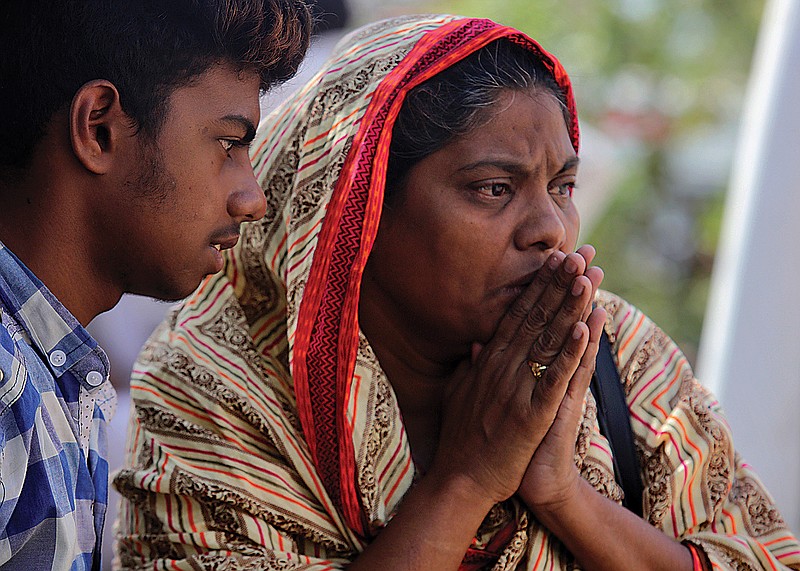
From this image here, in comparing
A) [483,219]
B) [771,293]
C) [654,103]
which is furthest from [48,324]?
[654,103]

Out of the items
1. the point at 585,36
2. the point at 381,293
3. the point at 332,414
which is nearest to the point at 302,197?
the point at 381,293

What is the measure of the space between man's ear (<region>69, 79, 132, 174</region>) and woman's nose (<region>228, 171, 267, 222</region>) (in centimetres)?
23

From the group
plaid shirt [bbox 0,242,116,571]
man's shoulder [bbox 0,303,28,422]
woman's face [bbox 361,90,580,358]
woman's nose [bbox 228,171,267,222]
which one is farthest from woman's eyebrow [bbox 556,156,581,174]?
man's shoulder [bbox 0,303,28,422]

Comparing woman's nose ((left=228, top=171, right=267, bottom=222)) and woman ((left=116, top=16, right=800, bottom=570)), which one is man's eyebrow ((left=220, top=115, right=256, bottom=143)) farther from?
woman ((left=116, top=16, right=800, bottom=570))

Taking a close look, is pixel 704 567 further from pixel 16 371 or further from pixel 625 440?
pixel 16 371

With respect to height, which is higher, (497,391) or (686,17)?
(686,17)

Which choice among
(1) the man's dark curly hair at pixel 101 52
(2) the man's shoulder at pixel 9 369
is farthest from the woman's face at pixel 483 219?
(2) the man's shoulder at pixel 9 369

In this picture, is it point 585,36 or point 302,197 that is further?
point 585,36

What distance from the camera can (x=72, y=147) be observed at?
69.2 inches

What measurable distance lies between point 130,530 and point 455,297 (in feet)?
3.15

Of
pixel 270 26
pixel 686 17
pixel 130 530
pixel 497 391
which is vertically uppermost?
pixel 686 17

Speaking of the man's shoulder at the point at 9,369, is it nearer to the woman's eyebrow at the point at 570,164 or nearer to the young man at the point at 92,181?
the young man at the point at 92,181

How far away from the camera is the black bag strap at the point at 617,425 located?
7.89 feet

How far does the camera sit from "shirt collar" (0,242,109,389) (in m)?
1.70
